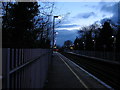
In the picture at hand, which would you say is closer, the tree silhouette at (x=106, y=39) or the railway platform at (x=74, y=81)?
the railway platform at (x=74, y=81)

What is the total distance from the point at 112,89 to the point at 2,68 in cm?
840

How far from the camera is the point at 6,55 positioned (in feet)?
7.01

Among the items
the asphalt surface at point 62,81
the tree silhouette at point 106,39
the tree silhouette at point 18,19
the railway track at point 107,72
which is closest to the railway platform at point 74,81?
the asphalt surface at point 62,81

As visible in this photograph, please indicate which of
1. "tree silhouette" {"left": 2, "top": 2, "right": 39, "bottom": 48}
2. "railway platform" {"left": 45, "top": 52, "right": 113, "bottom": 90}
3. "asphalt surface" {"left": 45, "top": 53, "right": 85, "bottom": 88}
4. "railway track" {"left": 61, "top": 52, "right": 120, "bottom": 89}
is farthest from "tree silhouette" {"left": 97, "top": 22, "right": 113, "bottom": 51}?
"tree silhouette" {"left": 2, "top": 2, "right": 39, "bottom": 48}

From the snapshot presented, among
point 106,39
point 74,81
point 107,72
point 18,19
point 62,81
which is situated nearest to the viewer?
point 18,19

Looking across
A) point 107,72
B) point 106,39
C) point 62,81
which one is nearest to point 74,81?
point 62,81

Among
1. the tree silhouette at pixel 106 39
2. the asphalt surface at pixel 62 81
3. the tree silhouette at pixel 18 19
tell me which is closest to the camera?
the tree silhouette at pixel 18 19

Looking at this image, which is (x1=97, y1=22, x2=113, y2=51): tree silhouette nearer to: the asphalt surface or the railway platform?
the railway platform

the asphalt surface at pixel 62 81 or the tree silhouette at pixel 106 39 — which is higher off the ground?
the tree silhouette at pixel 106 39

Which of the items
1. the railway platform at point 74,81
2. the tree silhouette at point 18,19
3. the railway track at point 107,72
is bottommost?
the railway track at point 107,72

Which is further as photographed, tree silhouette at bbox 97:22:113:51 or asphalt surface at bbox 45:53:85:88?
tree silhouette at bbox 97:22:113:51

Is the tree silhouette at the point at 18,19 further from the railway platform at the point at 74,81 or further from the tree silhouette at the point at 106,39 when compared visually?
the tree silhouette at the point at 106,39

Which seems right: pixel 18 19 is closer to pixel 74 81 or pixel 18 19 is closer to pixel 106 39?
pixel 74 81

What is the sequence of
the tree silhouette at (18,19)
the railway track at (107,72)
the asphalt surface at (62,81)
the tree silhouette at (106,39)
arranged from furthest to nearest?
the tree silhouette at (106,39) < the railway track at (107,72) < the asphalt surface at (62,81) < the tree silhouette at (18,19)
